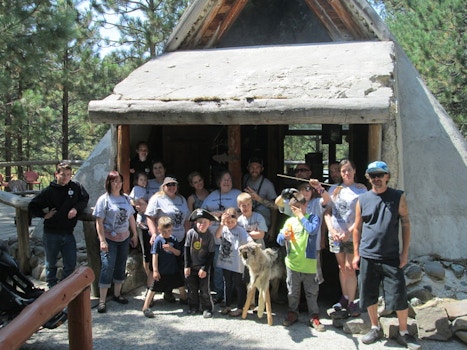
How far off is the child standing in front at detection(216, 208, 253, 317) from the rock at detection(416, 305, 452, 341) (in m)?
1.85

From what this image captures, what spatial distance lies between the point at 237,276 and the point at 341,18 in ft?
15.6

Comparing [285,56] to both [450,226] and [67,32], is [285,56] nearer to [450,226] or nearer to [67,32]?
[450,226]

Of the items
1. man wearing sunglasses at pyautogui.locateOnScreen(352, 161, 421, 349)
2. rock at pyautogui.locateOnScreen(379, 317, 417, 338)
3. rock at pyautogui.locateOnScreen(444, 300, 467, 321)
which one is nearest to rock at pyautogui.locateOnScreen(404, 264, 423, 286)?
rock at pyautogui.locateOnScreen(444, 300, 467, 321)

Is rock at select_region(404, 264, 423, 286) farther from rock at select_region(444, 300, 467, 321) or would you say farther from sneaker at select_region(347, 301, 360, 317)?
sneaker at select_region(347, 301, 360, 317)

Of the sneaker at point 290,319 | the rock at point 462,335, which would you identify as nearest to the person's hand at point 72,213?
the sneaker at point 290,319

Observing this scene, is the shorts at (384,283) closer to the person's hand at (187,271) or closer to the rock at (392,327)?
the rock at (392,327)

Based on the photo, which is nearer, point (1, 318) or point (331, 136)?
point (1, 318)

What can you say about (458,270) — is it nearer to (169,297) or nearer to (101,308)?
(169,297)

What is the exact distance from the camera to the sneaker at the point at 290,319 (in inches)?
209

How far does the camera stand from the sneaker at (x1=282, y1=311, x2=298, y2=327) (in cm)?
531

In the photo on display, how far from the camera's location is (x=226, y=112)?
590 cm

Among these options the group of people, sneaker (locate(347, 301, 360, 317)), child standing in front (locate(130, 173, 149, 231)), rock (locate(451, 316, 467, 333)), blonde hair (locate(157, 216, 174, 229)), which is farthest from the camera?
child standing in front (locate(130, 173, 149, 231))

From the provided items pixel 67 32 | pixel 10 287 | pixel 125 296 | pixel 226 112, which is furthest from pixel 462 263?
pixel 67 32

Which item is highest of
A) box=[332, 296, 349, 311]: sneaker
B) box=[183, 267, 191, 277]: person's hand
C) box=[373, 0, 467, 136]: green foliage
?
box=[373, 0, 467, 136]: green foliage
